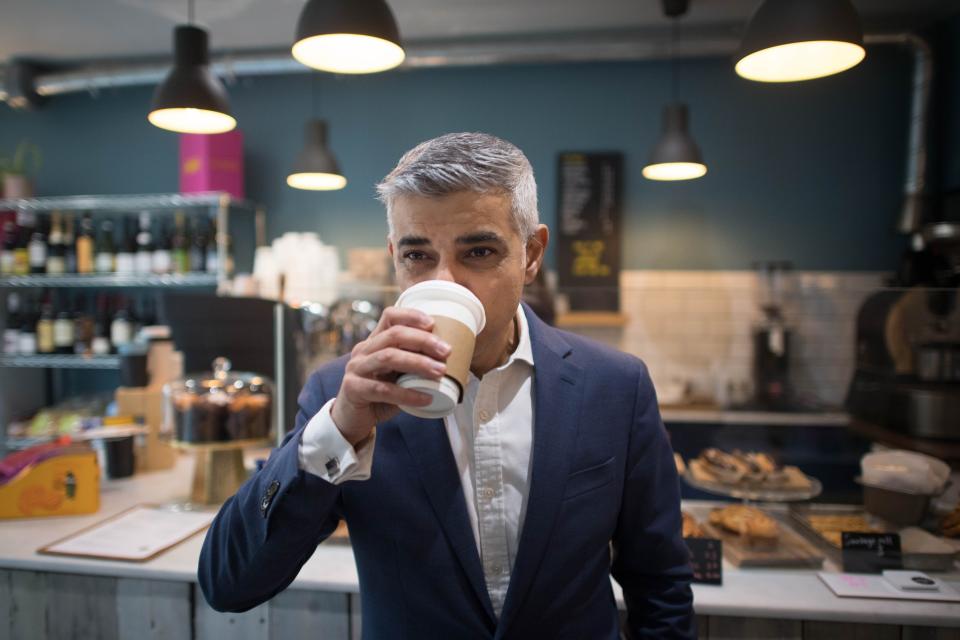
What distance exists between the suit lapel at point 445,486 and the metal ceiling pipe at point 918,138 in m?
4.05

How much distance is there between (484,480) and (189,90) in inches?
77.9

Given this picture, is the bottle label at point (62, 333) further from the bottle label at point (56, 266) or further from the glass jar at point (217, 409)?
the glass jar at point (217, 409)

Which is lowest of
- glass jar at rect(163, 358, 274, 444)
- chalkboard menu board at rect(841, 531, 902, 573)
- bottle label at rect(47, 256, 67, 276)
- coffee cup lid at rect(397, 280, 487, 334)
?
chalkboard menu board at rect(841, 531, 902, 573)

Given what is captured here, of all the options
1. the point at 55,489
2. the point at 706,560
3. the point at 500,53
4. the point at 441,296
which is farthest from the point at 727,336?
the point at 500,53

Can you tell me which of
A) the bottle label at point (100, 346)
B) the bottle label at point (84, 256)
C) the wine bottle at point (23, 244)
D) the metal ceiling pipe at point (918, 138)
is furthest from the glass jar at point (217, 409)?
the metal ceiling pipe at point (918, 138)

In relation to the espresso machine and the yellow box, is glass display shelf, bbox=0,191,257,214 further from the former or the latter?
the espresso machine

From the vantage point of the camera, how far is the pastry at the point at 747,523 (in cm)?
165

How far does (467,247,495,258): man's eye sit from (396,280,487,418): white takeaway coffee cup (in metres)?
0.15

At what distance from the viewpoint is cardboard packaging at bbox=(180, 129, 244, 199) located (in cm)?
460

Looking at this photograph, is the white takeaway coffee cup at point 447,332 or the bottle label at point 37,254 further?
the bottle label at point 37,254

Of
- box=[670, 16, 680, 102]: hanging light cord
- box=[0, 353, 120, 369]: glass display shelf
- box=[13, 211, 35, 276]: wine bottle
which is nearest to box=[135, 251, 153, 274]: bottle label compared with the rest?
box=[0, 353, 120, 369]: glass display shelf

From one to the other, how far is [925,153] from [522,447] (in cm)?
420

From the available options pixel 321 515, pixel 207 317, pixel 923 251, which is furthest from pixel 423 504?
pixel 923 251

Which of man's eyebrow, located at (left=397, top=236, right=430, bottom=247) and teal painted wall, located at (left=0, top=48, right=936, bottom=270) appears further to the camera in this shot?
teal painted wall, located at (left=0, top=48, right=936, bottom=270)
